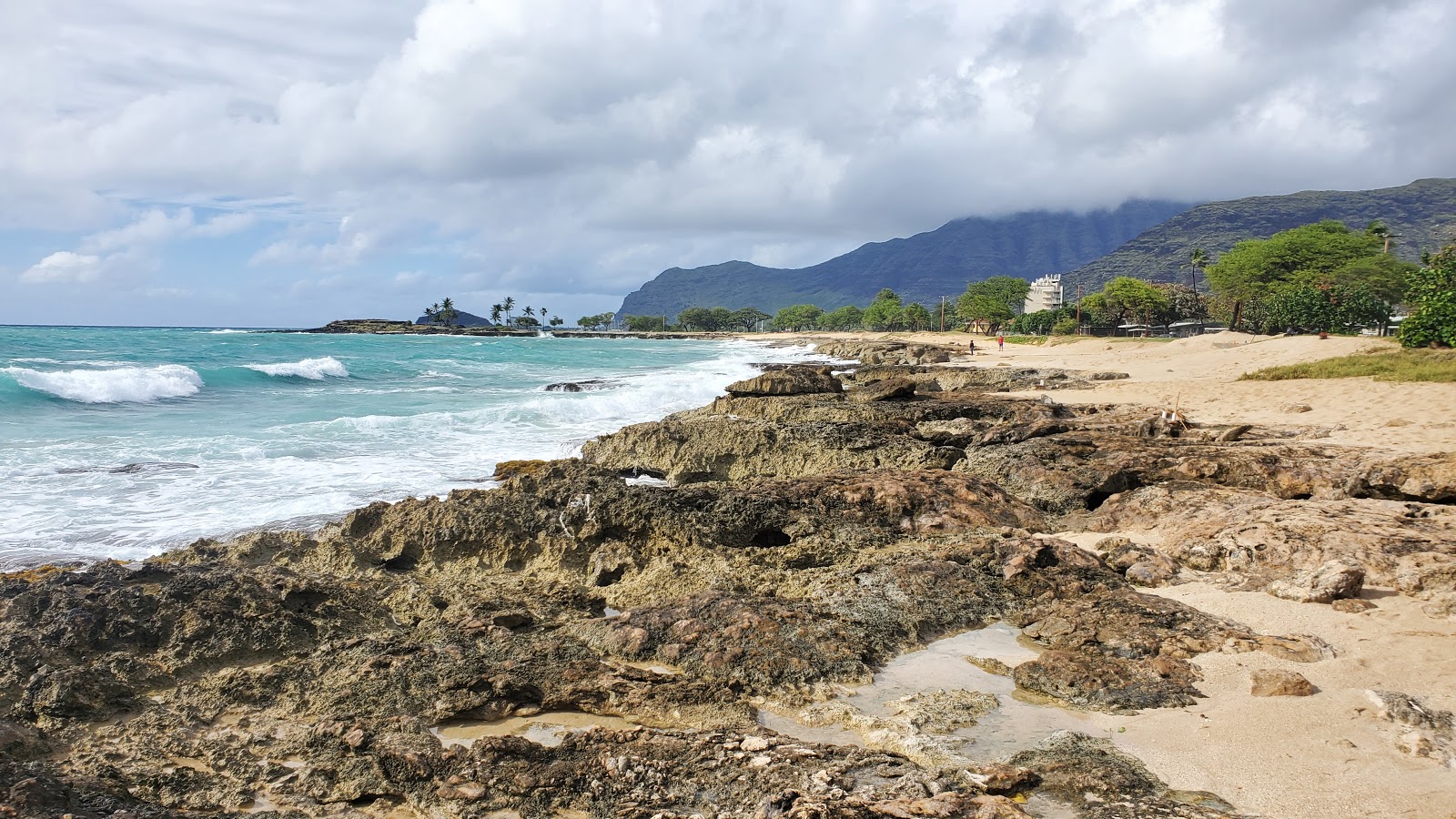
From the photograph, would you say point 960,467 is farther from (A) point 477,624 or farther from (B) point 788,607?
(A) point 477,624

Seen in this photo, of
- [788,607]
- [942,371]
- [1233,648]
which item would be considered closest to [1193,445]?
[1233,648]

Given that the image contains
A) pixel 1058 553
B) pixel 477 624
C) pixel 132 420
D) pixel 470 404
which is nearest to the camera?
pixel 477 624

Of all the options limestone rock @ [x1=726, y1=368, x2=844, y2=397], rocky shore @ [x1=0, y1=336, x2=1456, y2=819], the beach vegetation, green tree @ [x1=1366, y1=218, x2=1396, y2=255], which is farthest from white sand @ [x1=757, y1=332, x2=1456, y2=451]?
green tree @ [x1=1366, y1=218, x2=1396, y2=255]

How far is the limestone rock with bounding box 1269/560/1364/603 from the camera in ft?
16.4

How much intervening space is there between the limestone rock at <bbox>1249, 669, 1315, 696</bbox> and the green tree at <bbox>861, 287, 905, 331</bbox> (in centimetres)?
11799

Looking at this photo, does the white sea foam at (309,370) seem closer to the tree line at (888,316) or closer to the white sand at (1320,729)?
the white sand at (1320,729)

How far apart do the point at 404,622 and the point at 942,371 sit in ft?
76.0

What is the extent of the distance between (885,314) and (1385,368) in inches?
4269

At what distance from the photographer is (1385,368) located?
16.0 metres

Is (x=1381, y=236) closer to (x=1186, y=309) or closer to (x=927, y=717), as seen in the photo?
(x=1186, y=309)

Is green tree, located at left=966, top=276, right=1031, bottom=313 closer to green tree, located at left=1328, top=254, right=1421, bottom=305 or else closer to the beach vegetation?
green tree, located at left=1328, top=254, right=1421, bottom=305

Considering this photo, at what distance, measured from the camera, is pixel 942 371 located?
2614 centimetres

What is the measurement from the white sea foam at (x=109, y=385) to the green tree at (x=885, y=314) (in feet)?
341

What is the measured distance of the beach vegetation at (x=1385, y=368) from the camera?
1444 cm
